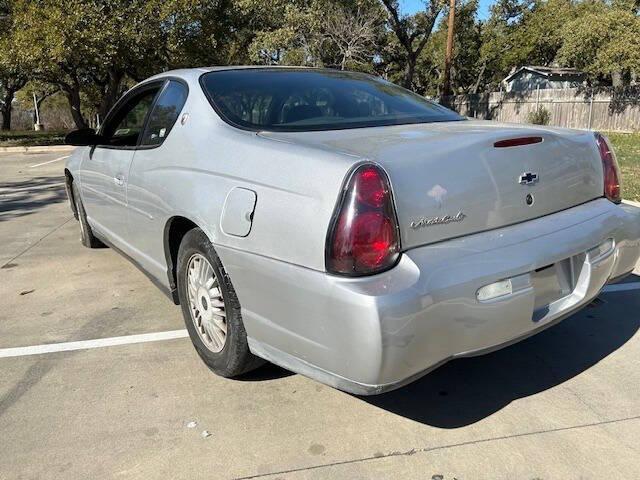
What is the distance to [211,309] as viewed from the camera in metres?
3.01

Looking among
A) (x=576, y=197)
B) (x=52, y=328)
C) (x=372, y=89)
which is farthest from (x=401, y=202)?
(x=52, y=328)

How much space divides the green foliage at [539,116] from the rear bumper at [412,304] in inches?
901

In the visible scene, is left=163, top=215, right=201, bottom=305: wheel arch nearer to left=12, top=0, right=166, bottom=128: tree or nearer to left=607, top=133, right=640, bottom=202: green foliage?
left=607, top=133, right=640, bottom=202: green foliage

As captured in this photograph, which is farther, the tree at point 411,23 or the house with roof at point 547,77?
the house with roof at point 547,77

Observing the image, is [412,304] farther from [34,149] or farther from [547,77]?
[547,77]

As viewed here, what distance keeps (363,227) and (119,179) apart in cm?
231

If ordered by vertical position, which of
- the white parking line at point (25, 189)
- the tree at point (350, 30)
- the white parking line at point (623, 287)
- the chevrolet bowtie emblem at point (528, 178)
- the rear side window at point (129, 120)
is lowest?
the white parking line at point (623, 287)

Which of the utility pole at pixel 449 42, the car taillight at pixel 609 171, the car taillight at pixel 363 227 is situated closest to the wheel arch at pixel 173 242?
the car taillight at pixel 363 227

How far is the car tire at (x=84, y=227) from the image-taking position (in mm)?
5358

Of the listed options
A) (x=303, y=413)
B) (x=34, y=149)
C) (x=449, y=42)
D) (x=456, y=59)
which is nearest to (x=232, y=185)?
(x=303, y=413)

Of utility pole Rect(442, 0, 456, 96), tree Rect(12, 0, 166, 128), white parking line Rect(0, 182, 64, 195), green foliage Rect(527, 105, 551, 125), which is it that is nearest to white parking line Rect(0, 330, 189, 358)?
white parking line Rect(0, 182, 64, 195)

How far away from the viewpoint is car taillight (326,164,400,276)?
7.13 ft

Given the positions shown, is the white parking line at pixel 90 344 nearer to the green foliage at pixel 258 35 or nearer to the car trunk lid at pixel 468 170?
the car trunk lid at pixel 468 170

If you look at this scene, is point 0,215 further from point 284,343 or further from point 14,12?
point 14,12
